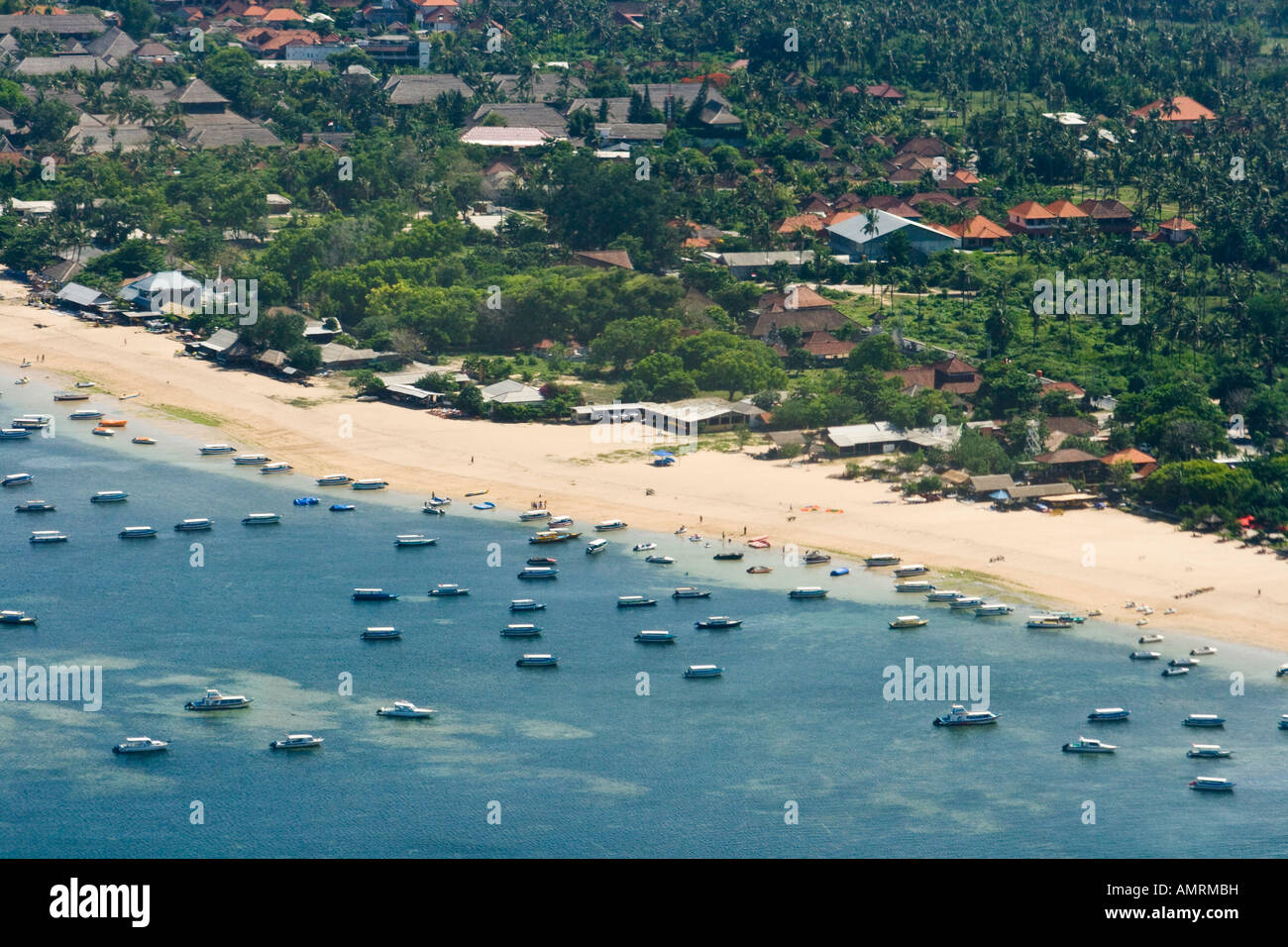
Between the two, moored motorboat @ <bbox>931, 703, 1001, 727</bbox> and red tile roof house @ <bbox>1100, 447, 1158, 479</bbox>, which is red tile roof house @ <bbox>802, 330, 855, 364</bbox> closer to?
red tile roof house @ <bbox>1100, 447, 1158, 479</bbox>

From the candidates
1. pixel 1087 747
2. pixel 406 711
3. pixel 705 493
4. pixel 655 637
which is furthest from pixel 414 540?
pixel 1087 747

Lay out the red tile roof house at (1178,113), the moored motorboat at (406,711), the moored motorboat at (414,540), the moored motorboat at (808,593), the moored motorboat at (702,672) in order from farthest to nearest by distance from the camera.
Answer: the red tile roof house at (1178,113), the moored motorboat at (414,540), the moored motorboat at (808,593), the moored motorboat at (702,672), the moored motorboat at (406,711)

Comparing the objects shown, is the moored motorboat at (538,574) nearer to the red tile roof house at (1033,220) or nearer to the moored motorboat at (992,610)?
the moored motorboat at (992,610)

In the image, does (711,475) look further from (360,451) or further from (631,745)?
(631,745)

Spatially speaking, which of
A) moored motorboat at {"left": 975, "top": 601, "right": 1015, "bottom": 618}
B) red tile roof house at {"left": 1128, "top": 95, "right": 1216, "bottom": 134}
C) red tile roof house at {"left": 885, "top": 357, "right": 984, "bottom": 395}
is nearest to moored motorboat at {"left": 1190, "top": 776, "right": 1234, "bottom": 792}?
moored motorboat at {"left": 975, "top": 601, "right": 1015, "bottom": 618}

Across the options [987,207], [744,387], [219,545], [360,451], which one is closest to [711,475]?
[744,387]
